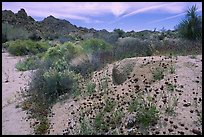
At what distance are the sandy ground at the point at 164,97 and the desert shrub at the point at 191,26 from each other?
7189mm

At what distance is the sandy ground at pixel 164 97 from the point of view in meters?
6.88

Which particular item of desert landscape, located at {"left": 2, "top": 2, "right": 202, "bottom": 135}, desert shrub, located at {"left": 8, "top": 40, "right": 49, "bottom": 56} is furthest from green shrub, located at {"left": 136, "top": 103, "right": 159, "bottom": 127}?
desert shrub, located at {"left": 8, "top": 40, "right": 49, "bottom": 56}

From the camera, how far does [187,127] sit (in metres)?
6.71

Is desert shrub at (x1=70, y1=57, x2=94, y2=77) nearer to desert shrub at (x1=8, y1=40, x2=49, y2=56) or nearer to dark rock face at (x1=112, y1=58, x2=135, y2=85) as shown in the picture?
dark rock face at (x1=112, y1=58, x2=135, y2=85)

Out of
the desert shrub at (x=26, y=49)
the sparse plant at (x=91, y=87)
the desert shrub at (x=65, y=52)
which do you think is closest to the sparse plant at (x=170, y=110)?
the sparse plant at (x=91, y=87)

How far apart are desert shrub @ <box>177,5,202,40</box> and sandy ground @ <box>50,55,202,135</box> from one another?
7.19 metres

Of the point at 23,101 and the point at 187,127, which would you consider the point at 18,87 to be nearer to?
the point at 23,101

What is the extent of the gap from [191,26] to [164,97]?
35.7 ft

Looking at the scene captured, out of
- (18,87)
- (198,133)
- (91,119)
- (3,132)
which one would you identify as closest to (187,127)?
(198,133)

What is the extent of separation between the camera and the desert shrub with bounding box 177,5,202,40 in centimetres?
1778

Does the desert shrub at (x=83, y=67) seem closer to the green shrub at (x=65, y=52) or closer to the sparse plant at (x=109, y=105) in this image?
the green shrub at (x=65, y=52)

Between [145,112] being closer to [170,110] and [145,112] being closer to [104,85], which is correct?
[170,110]

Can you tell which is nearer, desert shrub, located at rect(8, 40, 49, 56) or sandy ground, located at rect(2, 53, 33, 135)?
Answer: sandy ground, located at rect(2, 53, 33, 135)

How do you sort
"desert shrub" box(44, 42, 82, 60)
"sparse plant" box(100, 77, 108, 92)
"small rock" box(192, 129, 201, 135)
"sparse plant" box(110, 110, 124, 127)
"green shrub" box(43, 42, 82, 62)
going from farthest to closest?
"desert shrub" box(44, 42, 82, 60)
"green shrub" box(43, 42, 82, 62)
"sparse plant" box(100, 77, 108, 92)
"sparse plant" box(110, 110, 124, 127)
"small rock" box(192, 129, 201, 135)
